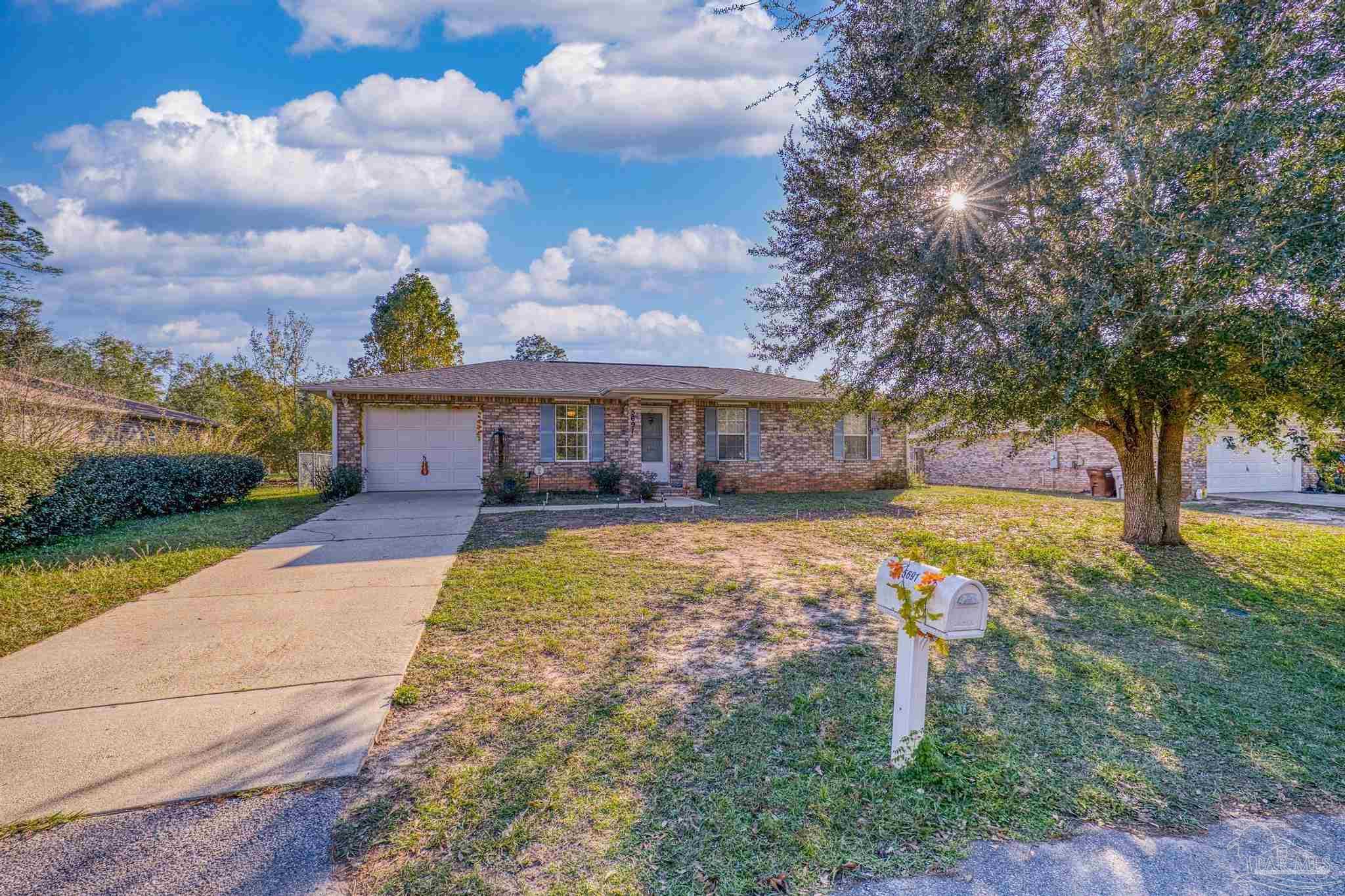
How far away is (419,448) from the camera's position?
1451cm

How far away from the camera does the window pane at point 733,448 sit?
15711mm

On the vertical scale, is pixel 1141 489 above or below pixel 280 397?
below

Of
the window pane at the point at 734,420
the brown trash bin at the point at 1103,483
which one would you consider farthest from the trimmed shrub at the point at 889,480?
the brown trash bin at the point at 1103,483

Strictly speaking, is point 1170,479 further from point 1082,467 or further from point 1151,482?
point 1082,467

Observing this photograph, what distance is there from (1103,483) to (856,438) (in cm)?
662

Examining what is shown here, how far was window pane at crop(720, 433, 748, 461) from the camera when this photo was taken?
15711 mm

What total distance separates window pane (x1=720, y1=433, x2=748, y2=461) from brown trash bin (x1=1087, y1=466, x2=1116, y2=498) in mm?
9530

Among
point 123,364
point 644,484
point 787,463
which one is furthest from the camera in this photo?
point 123,364

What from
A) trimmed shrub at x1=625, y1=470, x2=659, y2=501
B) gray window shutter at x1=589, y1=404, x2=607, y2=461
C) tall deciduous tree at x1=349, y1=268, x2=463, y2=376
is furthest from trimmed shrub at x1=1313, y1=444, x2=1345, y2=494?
tall deciduous tree at x1=349, y1=268, x2=463, y2=376

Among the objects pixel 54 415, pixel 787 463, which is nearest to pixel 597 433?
pixel 787 463

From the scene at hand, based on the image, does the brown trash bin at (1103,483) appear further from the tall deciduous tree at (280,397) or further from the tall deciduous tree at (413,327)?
the tall deciduous tree at (413,327)

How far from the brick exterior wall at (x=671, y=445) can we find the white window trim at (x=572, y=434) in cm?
14

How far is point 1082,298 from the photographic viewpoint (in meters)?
4.97

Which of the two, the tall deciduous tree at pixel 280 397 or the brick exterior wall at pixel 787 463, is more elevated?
the tall deciduous tree at pixel 280 397
